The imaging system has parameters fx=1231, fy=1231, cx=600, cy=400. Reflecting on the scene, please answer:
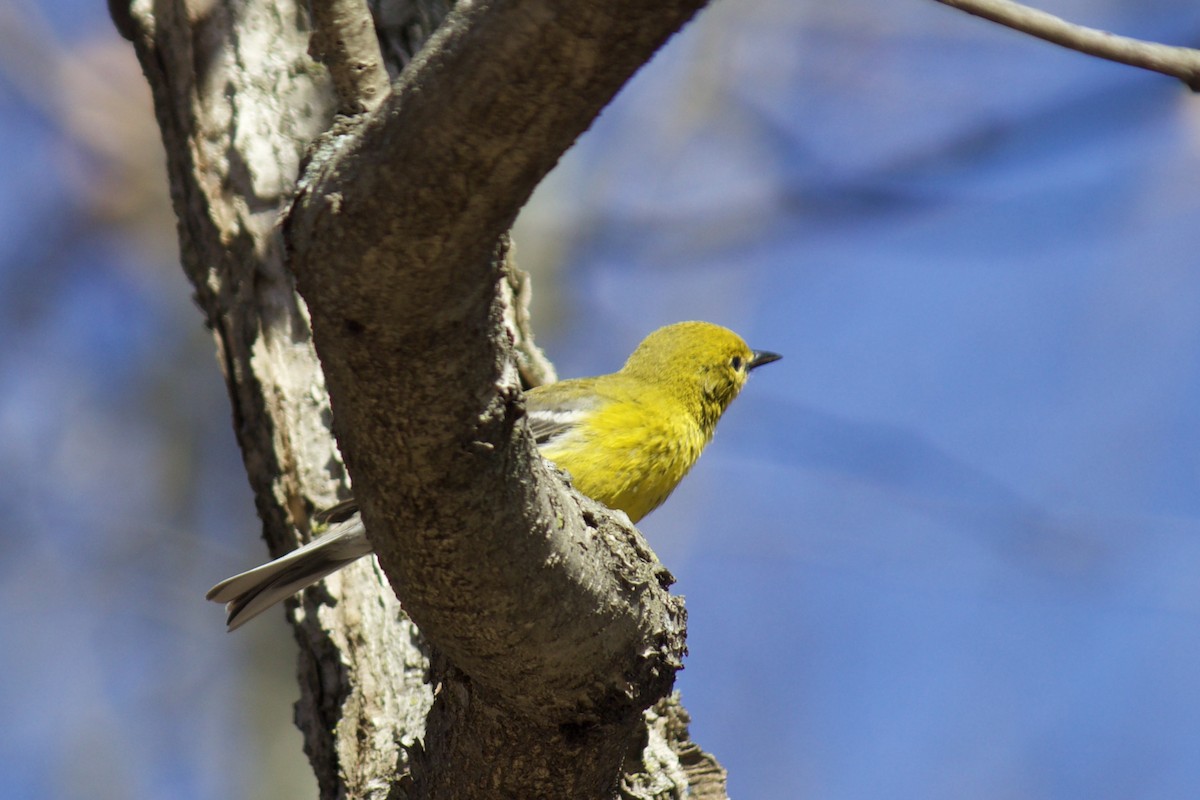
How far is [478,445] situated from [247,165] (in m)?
2.60

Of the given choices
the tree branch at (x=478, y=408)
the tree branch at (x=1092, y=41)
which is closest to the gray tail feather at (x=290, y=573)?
the tree branch at (x=478, y=408)

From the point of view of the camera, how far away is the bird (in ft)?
13.4

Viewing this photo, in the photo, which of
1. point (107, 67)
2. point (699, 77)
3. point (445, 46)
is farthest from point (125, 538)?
point (445, 46)

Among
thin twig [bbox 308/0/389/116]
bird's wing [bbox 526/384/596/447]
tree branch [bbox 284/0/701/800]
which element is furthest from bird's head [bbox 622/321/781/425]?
thin twig [bbox 308/0/389/116]

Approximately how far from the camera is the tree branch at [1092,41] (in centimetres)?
192

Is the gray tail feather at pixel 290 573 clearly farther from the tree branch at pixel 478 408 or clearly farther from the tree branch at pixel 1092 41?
the tree branch at pixel 1092 41

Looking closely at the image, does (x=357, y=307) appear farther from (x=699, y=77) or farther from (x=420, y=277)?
(x=699, y=77)

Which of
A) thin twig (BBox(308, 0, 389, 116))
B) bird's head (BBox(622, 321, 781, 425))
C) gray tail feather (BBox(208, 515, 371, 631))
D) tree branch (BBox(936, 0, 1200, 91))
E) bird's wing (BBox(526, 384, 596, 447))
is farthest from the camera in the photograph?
bird's head (BBox(622, 321, 781, 425))

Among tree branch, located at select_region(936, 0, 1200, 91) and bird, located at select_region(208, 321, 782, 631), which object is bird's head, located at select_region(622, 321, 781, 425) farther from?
tree branch, located at select_region(936, 0, 1200, 91)

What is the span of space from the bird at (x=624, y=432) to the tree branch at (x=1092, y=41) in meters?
2.54

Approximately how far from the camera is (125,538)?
9.50 m

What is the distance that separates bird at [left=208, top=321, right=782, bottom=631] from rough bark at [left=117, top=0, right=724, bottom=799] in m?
0.18

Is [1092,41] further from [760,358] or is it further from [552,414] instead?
[760,358]

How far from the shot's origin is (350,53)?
2207 millimetres
